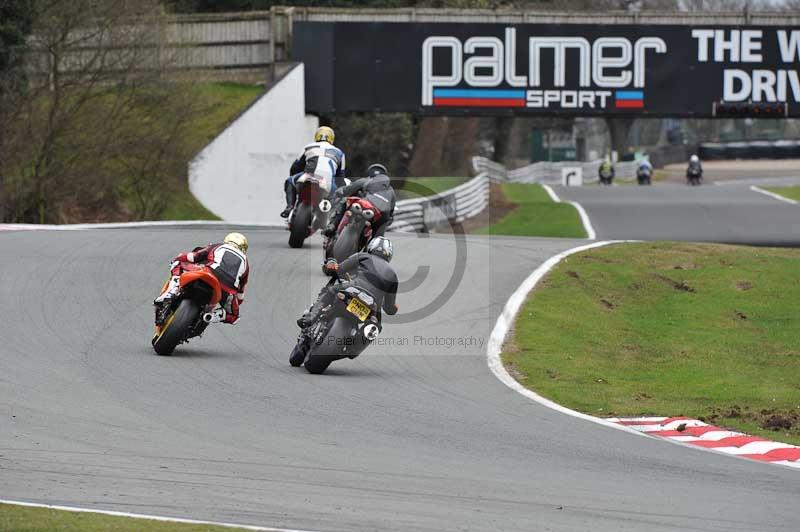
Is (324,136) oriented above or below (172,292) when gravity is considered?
above

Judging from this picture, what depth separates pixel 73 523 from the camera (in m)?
6.88

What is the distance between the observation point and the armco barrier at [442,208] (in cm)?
2695

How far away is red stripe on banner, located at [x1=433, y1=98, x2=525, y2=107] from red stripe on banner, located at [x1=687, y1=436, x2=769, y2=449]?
22.4 meters

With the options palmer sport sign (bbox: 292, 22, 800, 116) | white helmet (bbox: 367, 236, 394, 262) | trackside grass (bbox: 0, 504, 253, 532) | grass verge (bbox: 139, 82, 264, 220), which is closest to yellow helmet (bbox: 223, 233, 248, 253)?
white helmet (bbox: 367, 236, 394, 262)

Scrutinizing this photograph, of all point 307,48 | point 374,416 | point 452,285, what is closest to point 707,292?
point 452,285

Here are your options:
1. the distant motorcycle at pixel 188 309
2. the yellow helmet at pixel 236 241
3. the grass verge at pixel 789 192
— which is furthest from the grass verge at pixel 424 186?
the distant motorcycle at pixel 188 309

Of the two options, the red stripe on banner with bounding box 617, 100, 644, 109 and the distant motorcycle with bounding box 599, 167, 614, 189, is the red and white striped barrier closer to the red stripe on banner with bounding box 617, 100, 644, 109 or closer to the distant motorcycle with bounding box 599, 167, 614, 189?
the red stripe on banner with bounding box 617, 100, 644, 109

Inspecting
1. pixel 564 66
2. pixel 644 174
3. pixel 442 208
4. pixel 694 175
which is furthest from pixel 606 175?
pixel 442 208

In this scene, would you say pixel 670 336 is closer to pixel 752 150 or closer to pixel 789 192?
pixel 789 192

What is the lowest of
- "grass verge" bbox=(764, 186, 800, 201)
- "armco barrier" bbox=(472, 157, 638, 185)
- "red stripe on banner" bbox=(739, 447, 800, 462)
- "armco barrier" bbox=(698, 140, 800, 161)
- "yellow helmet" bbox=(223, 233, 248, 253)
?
"armco barrier" bbox=(698, 140, 800, 161)

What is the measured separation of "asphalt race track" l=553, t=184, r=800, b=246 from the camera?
30141 mm

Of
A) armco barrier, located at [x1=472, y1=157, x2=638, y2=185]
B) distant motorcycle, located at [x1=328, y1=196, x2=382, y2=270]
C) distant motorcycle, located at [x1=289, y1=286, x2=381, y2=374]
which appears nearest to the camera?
→ distant motorcycle, located at [x1=289, y1=286, x2=381, y2=374]

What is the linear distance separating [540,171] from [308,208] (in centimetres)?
4540

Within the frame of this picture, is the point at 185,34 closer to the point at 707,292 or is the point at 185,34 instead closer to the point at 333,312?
the point at 707,292
